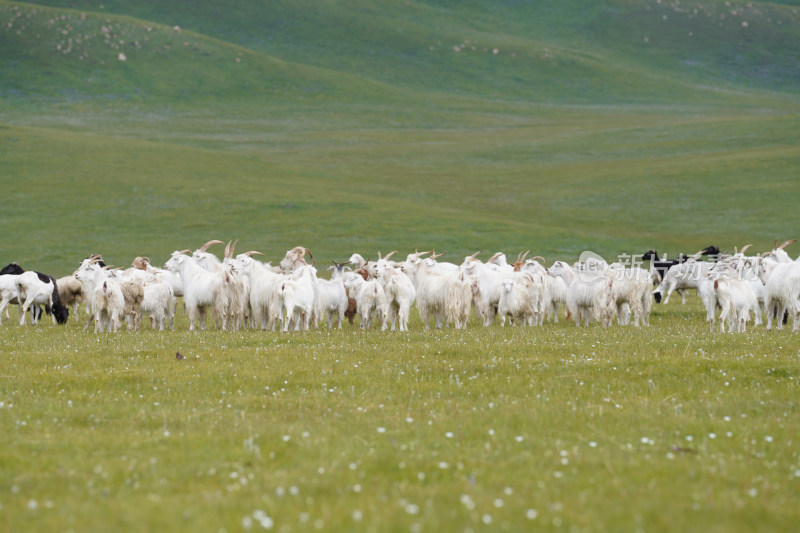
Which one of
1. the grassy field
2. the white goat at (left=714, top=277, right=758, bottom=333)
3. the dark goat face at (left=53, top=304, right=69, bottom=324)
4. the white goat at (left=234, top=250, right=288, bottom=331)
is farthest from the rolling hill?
the white goat at (left=234, top=250, right=288, bottom=331)

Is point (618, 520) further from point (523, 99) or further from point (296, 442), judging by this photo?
point (523, 99)

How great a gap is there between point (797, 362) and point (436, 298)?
31.4 ft

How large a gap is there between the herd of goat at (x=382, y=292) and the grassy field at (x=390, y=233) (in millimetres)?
983

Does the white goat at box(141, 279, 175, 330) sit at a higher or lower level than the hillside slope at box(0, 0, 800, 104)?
lower

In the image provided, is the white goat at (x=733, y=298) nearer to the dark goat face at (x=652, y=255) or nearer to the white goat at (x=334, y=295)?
the white goat at (x=334, y=295)

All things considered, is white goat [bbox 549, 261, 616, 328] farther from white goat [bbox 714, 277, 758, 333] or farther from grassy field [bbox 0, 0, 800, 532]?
white goat [bbox 714, 277, 758, 333]

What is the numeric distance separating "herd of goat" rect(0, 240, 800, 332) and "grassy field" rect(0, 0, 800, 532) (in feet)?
3.22

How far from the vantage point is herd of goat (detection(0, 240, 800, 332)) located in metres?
20.1

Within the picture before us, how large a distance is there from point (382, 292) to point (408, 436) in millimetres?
11226

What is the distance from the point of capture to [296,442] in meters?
9.13

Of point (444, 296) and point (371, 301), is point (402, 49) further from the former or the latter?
point (371, 301)

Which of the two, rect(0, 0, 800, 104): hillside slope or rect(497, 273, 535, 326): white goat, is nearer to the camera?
rect(497, 273, 535, 326): white goat

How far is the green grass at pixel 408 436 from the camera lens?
278 inches

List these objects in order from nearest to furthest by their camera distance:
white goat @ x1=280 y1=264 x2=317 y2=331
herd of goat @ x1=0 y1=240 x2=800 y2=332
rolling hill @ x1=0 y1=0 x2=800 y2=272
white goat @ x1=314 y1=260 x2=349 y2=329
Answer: white goat @ x1=280 y1=264 x2=317 y2=331 < herd of goat @ x1=0 y1=240 x2=800 y2=332 < white goat @ x1=314 y1=260 x2=349 y2=329 < rolling hill @ x1=0 y1=0 x2=800 y2=272
